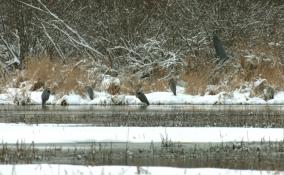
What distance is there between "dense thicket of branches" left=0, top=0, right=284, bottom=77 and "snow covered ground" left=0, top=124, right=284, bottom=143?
47.3 ft

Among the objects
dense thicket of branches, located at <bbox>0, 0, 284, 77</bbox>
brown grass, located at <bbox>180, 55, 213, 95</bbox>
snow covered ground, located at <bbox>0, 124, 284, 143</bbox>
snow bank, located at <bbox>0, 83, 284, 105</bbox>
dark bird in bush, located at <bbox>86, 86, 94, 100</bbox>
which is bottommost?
snow covered ground, located at <bbox>0, 124, 284, 143</bbox>

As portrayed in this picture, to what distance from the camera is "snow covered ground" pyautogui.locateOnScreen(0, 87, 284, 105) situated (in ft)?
78.2

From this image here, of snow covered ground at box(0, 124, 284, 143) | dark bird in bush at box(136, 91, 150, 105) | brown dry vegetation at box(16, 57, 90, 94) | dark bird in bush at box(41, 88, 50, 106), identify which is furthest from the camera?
brown dry vegetation at box(16, 57, 90, 94)

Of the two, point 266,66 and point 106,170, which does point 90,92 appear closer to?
point 266,66

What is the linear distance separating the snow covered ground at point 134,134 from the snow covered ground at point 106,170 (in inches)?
127

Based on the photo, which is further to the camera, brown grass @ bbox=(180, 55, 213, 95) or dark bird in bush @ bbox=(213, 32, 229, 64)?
dark bird in bush @ bbox=(213, 32, 229, 64)

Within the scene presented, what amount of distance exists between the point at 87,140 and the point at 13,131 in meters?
2.12

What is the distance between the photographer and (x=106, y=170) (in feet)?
29.2

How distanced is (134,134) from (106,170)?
173 inches

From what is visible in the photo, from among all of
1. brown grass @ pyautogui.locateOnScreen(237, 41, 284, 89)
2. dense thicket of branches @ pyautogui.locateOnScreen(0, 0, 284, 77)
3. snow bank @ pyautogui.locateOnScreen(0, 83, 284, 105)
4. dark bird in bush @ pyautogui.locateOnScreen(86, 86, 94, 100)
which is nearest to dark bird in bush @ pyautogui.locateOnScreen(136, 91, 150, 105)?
snow bank @ pyautogui.locateOnScreen(0, 83, 284, 105)

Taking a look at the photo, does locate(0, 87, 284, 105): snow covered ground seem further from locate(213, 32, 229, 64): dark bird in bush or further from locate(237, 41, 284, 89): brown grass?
locate(213, 32, 229, 64): dark bird in bush

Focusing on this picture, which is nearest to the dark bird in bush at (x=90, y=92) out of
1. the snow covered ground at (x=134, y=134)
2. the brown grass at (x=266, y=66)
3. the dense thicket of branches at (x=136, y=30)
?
the dense thicket of branches at (x=136, y=30)

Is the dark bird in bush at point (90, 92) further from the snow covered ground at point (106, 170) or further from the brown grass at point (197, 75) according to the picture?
the snow covered ground at point (106, 170)

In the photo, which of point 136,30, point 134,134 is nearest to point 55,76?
point 136,30
